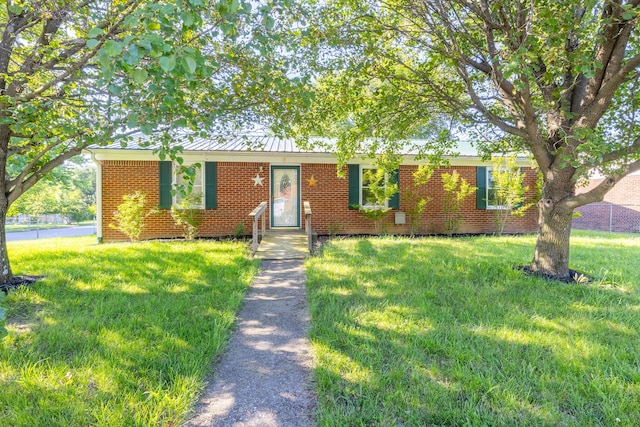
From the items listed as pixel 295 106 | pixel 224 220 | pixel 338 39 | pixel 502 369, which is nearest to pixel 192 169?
pixel 295 106

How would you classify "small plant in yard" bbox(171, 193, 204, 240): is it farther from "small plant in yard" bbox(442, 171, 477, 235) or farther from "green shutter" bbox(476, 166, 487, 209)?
"green shutter" bbox(476, 166, 487, 209)

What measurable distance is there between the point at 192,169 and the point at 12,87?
3692mm

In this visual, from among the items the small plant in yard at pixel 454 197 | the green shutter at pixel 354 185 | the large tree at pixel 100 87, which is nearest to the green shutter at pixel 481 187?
the small plant in yard at pixel 454 197

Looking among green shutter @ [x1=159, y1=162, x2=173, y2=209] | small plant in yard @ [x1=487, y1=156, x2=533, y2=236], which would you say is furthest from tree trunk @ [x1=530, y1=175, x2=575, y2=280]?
green shutter @ [x1=159, y1=162, x2=173, y2=209]

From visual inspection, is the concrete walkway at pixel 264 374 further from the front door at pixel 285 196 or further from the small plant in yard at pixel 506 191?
the small plant in yard at pixel 506 191

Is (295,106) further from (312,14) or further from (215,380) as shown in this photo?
(215,380)

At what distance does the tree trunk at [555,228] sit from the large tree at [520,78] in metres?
0.02

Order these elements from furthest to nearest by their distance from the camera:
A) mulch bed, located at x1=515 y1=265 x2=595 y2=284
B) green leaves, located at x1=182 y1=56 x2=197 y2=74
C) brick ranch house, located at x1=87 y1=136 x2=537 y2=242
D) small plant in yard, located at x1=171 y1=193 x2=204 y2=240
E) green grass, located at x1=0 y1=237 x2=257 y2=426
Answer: brick ranch house, located at x1=87 y1=136 x2=537 y2=242 → small plant in yard, located at x1=171 y1=193 x2=204 y2=240 → mulch bed, located at x1=515 y1=265 x2=595 y2=284 → green grass, located at x1=0 y1=237 x2=257 y2=426 → green leaves, located at x1=182 y1=56 x2=197 y2=74

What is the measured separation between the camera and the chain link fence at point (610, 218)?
13.8m

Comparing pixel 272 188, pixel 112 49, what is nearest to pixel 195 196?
pixel 272 188

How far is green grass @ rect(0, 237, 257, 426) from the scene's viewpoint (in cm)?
205

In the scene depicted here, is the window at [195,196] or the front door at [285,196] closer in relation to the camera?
the window at [195,196]

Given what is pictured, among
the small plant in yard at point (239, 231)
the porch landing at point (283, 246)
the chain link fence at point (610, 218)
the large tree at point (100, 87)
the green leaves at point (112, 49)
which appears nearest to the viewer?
the green leaves at point (112, 49)

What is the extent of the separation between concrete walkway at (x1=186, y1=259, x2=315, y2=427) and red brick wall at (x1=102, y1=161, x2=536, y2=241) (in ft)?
19.7
